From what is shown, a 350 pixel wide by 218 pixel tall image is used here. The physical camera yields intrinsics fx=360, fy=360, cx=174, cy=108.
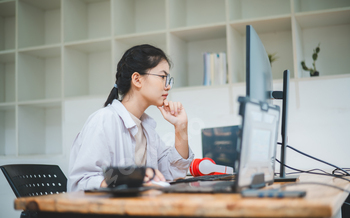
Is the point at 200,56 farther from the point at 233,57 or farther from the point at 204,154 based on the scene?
the point at 204,154

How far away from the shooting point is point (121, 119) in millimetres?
1423

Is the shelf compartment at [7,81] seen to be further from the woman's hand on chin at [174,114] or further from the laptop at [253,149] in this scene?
the laptop at [253,149]

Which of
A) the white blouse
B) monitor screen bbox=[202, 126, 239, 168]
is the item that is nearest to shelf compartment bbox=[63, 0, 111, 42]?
monitor screen bbox=[202, 126, 239, 168]

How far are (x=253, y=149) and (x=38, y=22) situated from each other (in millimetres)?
3035

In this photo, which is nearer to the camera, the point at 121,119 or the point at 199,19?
the point at 121,119

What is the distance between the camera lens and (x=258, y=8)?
9.11 ft

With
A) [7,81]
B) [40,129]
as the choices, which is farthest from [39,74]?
[40,129]

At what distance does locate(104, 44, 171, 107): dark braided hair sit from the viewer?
163 cm

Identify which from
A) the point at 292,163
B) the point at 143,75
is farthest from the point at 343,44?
the point at 143,75

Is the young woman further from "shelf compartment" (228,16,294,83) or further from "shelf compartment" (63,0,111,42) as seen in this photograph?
"shelf compartment" (63,0,111,42)

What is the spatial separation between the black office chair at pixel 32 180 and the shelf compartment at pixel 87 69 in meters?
1.54

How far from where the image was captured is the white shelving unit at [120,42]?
257 centimetres

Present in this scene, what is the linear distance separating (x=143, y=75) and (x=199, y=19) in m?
1.47

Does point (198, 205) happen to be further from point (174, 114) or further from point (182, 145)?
point (174, 114)
